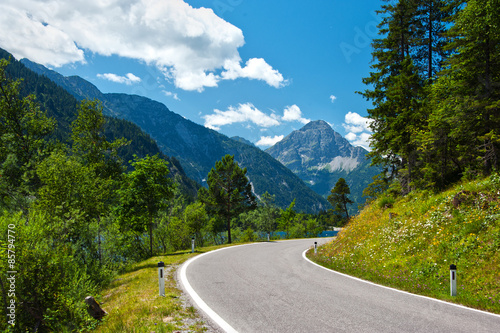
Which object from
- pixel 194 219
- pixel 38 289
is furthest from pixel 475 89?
pixel 194 219

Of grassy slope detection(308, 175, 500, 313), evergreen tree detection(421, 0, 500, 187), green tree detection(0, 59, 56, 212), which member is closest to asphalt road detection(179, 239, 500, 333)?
grassy slope detection(308, 175, 500, 313)

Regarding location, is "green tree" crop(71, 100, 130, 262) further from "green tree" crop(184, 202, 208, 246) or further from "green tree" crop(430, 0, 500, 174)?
"green tree" crop(430, 0, 500, 174)

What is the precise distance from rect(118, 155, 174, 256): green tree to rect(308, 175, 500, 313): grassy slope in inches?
458

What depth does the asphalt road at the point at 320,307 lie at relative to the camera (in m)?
4.89

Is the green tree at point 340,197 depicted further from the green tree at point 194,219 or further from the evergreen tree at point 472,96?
the evergreen tree at point 472,96

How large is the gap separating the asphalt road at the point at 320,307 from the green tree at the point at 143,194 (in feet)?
32.9

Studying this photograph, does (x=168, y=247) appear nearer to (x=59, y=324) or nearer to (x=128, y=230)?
(x=128, y=230)

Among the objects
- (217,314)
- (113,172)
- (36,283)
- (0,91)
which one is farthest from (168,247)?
(217,314)

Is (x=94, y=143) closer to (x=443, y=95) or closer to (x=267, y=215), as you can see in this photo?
(x=443, y=95)

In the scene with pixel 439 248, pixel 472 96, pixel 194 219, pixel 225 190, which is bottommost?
pixel 194 219

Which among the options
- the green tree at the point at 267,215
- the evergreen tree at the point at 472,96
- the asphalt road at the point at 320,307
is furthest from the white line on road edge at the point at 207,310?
the green tree at the point at 267,215

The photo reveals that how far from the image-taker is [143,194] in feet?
59.6

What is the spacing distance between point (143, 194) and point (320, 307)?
50.1ft

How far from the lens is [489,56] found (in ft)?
38.3
